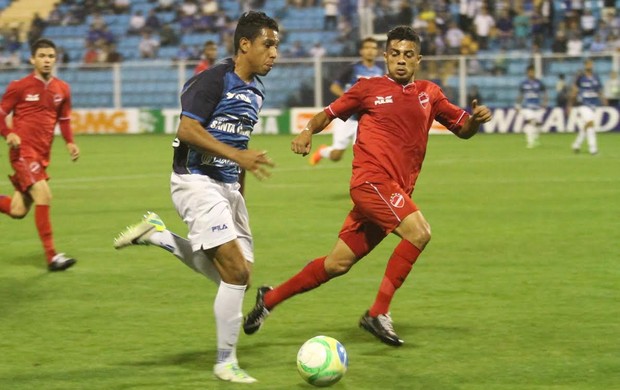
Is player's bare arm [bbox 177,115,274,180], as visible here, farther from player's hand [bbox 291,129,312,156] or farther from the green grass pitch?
the green grass pitch

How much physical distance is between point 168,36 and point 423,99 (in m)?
30.9

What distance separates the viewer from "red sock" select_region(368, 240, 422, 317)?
7277 mm

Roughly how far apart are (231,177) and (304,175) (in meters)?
12.8

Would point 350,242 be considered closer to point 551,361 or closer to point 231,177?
point 231,177

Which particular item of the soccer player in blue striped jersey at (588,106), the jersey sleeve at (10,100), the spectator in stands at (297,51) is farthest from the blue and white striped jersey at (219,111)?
the spectator in stands at (297,51)

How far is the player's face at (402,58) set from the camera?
749 cm

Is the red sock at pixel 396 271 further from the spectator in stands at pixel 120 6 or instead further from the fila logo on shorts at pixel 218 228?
the spectator in stands at pixel 120 6

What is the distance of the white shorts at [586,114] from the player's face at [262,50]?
57.3ft

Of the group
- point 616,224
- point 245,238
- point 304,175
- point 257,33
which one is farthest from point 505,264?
point 304,175

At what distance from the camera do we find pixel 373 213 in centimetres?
729

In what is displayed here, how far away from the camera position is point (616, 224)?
12.8 meters

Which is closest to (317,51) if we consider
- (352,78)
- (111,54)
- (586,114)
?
(111,54)

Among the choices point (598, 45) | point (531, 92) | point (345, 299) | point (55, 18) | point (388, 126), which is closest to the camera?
point (388, 126)

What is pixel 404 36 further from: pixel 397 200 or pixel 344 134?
pixel 344 134
